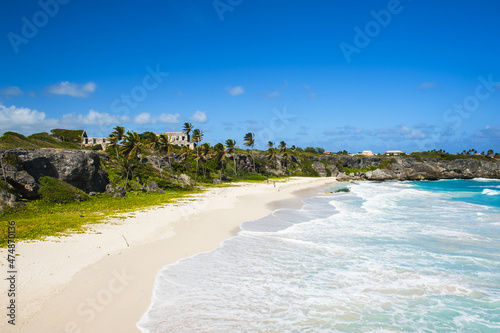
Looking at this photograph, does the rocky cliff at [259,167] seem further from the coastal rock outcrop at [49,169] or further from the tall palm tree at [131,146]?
the tall palm tree at [131,146]

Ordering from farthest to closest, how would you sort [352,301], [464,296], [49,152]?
[49,152] < [464,296] < [352,301]

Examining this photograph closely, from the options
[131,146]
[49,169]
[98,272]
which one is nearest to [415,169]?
[131,146]

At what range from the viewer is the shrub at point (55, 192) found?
70.2 feet

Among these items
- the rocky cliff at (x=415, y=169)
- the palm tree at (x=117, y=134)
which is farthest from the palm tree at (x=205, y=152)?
the rocky cliff at (x=415, y=169)

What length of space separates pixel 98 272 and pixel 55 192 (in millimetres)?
16234

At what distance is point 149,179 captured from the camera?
38.2 metres

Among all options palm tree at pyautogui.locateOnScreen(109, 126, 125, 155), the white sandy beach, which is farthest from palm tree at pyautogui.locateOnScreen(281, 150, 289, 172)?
the white sandy beach

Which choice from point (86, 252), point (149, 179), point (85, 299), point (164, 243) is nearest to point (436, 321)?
point (85, 299)

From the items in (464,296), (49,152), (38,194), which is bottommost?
(464,296)

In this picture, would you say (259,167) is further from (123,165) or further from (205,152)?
(123,165)

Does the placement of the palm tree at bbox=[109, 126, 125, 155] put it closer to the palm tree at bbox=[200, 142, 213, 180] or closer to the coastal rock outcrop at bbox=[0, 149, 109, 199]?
the coastal rock outcrop at bbox=[0, 149, 109, 199]

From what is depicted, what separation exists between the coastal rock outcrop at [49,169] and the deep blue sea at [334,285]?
17056mm

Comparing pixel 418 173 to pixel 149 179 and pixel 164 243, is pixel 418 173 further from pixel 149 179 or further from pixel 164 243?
pixel 164 243

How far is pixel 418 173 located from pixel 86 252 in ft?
319
